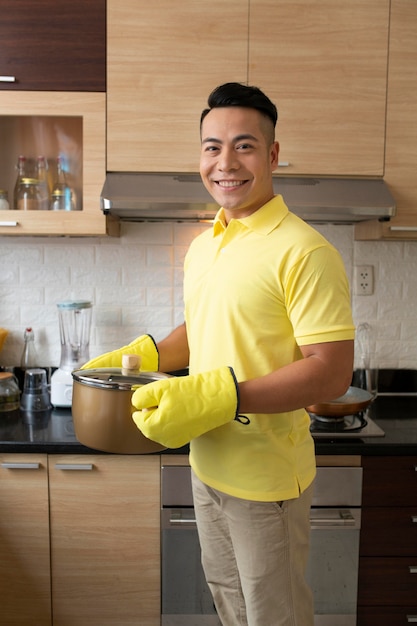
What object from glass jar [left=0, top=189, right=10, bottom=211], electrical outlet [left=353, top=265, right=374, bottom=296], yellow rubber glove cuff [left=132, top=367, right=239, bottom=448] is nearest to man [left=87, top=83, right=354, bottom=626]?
yellow rubber glove cuff [left=132, top=367, right=239, bottom=448]

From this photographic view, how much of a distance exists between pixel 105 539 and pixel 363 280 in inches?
52.2

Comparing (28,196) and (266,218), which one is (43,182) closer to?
(28,196)

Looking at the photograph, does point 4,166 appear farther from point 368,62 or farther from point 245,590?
point 245,590

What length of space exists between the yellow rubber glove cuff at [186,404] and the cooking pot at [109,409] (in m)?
0.10

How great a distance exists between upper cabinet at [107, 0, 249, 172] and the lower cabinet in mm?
957

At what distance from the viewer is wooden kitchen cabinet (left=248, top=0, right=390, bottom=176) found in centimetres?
185

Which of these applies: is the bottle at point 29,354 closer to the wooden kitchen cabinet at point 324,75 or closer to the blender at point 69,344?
the blender at point 69,344

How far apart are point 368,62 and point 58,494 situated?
64.8 inches

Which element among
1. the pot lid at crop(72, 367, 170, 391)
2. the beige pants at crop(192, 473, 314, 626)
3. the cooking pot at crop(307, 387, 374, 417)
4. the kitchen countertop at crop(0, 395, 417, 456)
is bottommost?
the beige pants at crop(192, 473, 314, 626)

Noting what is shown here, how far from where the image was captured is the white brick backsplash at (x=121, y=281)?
7.43 ft

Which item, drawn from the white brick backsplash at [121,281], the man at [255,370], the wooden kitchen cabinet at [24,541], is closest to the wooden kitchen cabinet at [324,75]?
A: the white brick backsplash at [121,281]

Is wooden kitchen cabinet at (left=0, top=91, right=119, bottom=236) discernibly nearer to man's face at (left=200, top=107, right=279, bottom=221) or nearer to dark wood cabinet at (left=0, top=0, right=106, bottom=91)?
dark wood cabinet at (left=0, top=0, right=106, bottom=91)

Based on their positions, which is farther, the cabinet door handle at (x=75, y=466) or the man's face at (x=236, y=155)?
the cabinet door handle at (x=75, y=466)

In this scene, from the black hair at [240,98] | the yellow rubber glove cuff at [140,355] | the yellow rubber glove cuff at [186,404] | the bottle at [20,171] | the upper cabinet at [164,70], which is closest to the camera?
the yellow rubber glove cuff at [186,404]
